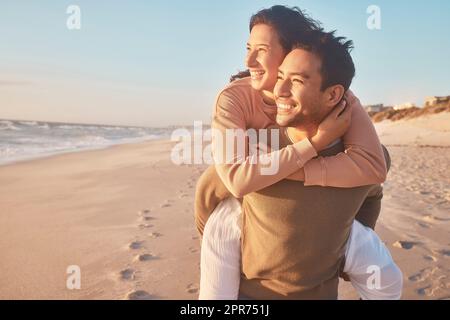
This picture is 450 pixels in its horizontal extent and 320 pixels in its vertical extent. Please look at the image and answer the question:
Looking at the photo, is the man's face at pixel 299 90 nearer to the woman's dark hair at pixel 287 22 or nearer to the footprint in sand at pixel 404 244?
the woman's dark hair at pixel 287 22

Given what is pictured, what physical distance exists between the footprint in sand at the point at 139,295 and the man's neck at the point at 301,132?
1763mm

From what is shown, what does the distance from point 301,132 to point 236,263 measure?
0.76m

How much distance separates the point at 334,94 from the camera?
6.80ft

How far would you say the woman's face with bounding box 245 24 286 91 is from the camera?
2.29m

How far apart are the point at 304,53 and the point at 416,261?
8.86 feet

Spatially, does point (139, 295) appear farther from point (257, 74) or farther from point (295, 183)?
point (257, 74)

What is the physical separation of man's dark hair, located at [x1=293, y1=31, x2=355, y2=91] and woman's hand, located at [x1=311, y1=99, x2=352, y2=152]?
13 cm

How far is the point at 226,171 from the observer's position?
2006 millimetres

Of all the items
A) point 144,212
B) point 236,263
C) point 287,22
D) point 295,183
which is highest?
point 287,22

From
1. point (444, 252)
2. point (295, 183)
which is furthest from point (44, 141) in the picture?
point (295, 183)

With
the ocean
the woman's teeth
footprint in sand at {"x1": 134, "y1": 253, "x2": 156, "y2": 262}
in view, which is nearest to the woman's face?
the woman's teeth

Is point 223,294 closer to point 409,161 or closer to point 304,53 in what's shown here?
point 304,53

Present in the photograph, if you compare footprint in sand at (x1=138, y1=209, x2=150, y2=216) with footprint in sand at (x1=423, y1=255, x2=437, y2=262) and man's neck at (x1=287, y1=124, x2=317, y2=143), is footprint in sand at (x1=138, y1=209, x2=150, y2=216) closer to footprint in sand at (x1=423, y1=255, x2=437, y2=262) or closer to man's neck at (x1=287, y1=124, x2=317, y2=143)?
footprint in sand at (x1=423, y1=255, x2=437, y2=262)

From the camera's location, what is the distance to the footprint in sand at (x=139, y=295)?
10.3 feet
